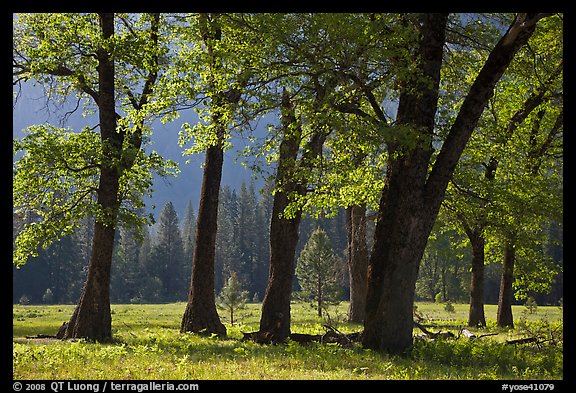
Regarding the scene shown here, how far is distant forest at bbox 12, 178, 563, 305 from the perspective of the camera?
86625 mm

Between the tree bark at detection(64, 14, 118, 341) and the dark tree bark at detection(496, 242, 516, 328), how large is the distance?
1622cm

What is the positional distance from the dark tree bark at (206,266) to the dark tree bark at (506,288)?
12.6m

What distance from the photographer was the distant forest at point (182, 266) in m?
86.6

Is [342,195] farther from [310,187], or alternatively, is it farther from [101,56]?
[101,56]

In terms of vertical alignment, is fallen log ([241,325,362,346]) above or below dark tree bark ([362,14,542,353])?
below

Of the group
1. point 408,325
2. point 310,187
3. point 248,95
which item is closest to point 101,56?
point 248,95

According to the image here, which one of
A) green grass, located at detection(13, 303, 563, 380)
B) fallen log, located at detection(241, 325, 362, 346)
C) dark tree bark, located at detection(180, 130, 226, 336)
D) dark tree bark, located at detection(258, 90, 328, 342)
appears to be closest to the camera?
green grass, located at detection(13, 303, 563, 380)

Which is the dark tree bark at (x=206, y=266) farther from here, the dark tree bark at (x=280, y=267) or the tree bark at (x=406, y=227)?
the tree bark at (x=406, y=227)

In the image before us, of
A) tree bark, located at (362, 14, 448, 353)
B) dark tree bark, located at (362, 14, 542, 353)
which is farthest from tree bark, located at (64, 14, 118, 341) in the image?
dark tree bark, located at (362, 14, 542, 353)

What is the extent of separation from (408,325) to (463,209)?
24.0ft

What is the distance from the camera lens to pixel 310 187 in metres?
15.6

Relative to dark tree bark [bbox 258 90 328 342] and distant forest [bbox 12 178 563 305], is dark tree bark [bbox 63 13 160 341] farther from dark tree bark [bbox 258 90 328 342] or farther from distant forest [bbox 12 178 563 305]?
distant forest [bbox 12 178 563 305]

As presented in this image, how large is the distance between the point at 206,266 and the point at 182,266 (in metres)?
88.2
